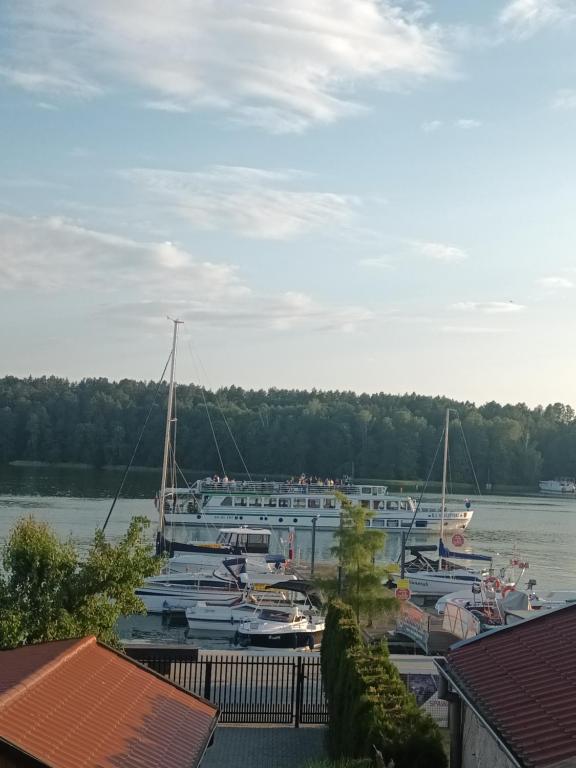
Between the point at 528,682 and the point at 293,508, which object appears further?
the point at 293,508

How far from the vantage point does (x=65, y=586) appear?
59.1 feet

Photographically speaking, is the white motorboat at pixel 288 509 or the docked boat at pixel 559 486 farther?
the docked boat at pixel 559 486

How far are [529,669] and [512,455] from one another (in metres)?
134

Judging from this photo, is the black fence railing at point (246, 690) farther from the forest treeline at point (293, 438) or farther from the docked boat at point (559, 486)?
the docked boat at point (559, 486)

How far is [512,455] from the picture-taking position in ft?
465

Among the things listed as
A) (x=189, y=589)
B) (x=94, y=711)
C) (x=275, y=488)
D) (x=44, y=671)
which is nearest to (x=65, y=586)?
(x=44, y=671)

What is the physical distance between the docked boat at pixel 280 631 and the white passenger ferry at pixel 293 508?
1593 inches

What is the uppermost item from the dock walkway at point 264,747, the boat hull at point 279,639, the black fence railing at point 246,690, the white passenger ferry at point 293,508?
the white passenger ferry at point 293,508

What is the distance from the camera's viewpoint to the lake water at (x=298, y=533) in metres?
58.8

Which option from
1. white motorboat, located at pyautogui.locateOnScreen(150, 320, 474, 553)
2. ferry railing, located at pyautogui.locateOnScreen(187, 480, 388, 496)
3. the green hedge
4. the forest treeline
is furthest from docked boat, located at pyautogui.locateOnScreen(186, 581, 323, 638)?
the forest treeline

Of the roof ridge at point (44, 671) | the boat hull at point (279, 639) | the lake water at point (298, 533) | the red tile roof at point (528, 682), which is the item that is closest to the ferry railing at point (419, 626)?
the boat hull at point (279, 639)

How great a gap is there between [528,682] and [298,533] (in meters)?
67.5

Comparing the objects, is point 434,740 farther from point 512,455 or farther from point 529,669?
point 512,455

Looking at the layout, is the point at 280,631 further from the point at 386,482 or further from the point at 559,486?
the point at 559,486
